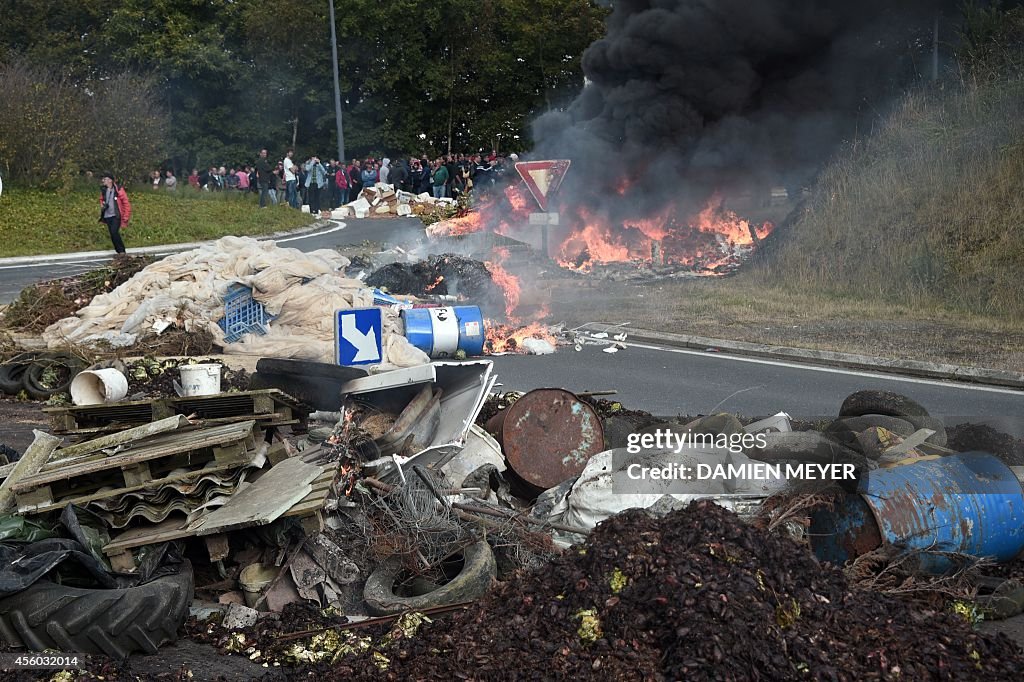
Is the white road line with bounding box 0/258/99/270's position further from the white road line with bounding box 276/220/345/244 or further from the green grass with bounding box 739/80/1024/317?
the green grass with bounding box 739/80/1024/317

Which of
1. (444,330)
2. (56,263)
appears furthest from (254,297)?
(56,263)

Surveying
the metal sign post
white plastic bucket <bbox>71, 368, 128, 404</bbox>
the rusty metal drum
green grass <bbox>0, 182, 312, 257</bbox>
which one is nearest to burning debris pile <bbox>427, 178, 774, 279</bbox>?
the metal sign post

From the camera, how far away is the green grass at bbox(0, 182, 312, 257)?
914 inches

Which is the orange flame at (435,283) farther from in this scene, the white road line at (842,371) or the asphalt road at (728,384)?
the white road line at (842,371)

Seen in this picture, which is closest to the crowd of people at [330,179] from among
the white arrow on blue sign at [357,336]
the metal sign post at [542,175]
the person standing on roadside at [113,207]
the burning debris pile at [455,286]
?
the person standing on roadside at [113,207]

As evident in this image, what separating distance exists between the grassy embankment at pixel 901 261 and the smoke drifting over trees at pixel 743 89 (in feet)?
12.6

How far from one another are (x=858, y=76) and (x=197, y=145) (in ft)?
106

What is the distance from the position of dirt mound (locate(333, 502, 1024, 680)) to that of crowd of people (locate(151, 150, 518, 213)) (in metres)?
29.8

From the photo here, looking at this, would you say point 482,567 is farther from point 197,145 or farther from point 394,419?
point 197,145

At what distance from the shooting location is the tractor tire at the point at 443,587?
5180mm

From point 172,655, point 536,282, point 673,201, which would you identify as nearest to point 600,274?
point 536,282

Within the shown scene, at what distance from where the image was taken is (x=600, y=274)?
749 inches

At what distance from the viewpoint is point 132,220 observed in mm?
26766

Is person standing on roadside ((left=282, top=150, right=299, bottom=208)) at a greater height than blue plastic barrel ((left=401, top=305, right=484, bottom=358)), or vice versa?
person standing on roadside ((left=282, top=150, right=299, bottom=208))
